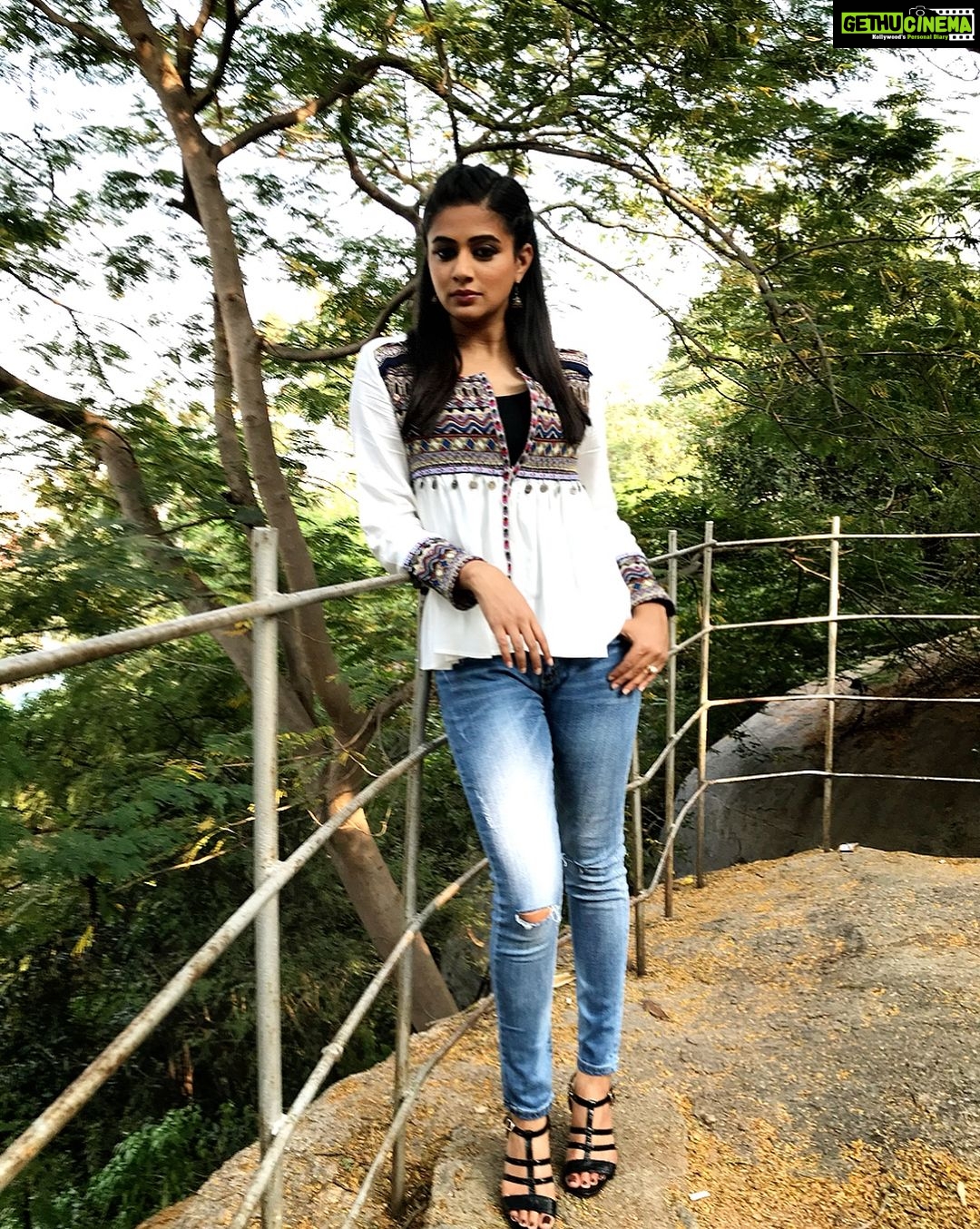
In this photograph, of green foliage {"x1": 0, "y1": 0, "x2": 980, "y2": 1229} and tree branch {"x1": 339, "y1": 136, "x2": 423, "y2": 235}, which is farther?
tree branch {"x1": 339, "y1": 136, "x2": 423, "y2": 235}

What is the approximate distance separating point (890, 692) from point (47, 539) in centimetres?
→ 522

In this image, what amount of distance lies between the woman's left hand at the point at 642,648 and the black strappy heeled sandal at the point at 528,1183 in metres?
0.78

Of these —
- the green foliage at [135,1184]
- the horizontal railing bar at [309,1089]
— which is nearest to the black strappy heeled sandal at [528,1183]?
the horizontal railing bar at [309,1089]

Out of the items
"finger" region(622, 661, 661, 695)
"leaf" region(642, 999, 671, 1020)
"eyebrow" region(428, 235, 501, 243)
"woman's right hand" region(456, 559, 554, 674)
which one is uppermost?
"eyebrow" region(428, 235, 501, 243)

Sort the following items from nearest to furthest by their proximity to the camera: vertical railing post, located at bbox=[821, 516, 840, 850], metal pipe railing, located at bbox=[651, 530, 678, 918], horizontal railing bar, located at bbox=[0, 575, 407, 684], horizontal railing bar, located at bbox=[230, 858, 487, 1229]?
horizontal railing bar, located at bbox=[0, 575, 407, 684] < horizontal railing bar, located at bbox=[230, 858, 487, 1229] < metal pipe railing, located at bbox=[651, 530, 678, 918] < vertical railing post, located at bbox=[821, 516, 840, 850]

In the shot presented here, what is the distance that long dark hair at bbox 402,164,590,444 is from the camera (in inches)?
67.6

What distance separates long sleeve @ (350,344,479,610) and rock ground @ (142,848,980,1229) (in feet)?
3.78

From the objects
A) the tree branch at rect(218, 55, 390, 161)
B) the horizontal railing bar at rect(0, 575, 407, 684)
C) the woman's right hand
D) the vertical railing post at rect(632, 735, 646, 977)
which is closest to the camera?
the horizontal railing bar at rect(0, 575, 407, 684)

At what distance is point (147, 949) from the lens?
7027 millimetres

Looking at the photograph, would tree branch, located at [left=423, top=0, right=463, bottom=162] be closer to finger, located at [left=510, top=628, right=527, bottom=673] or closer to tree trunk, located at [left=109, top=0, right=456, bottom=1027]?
tree trunk, located at [left=109, top=0, right=456, bottom=1027]

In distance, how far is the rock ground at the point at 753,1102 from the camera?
195cm

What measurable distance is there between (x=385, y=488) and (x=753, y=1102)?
1.58m

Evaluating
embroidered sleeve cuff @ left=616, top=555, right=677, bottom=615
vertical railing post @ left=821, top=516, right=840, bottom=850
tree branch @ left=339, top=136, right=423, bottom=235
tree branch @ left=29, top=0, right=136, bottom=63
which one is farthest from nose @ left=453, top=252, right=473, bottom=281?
tree branch @ left=29, top=0, right=136, bottom=63

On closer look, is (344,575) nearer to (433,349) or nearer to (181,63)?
(181,63)
